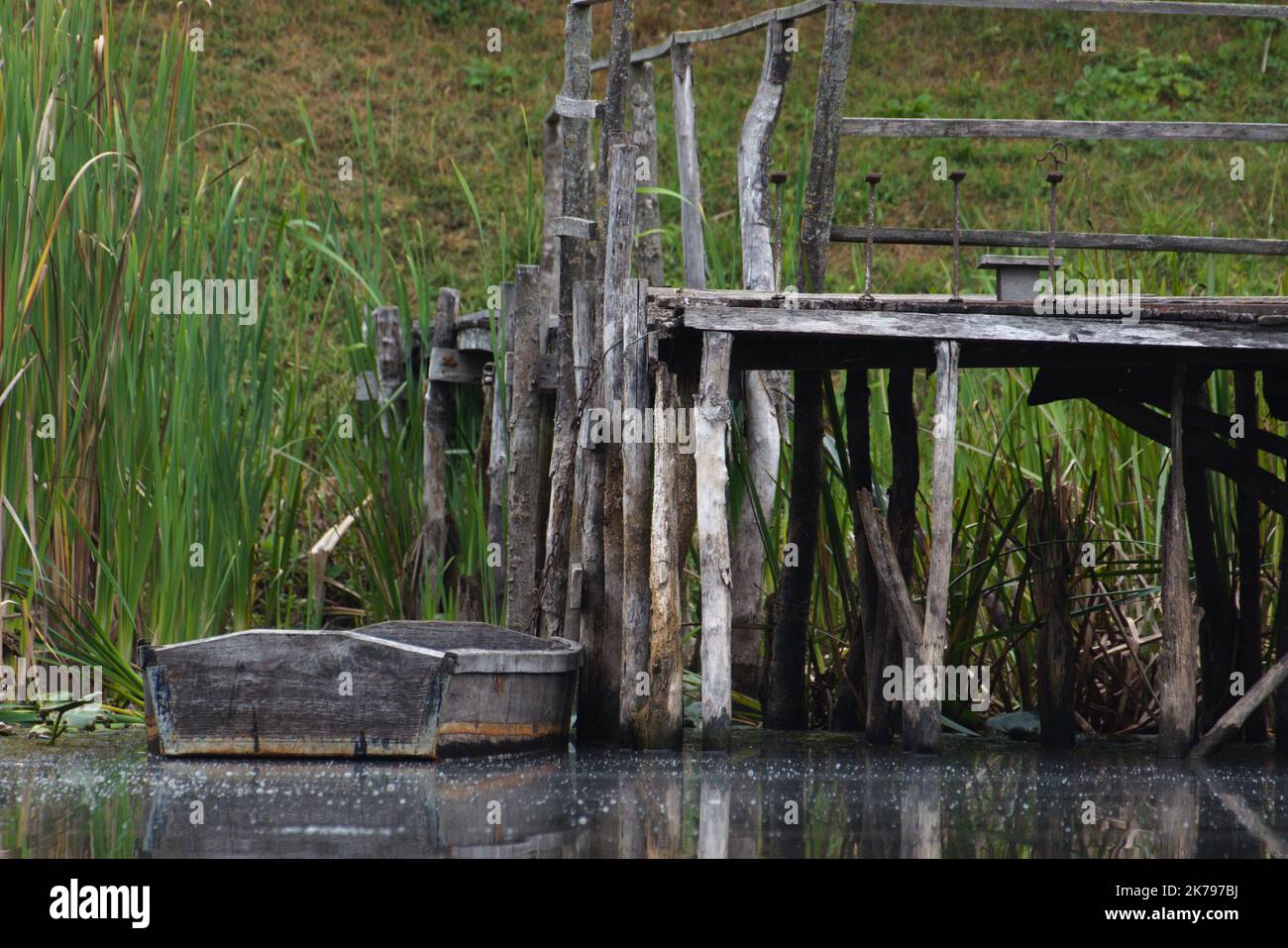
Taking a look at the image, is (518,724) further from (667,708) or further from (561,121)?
(561,121)

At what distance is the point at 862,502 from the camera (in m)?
8.03

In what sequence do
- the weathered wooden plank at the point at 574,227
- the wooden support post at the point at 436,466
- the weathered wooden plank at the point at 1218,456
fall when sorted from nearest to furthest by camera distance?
the weathered wooden plank at the point at 1218,456
the weathered wooden plank at the point at 574,227
the wooden support post at the point at 436,466

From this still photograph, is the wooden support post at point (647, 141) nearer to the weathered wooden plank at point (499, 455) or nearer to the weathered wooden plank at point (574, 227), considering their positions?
the weathered wooden plank at point (499, 455)

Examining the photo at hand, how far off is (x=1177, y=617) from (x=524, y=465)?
3.20m

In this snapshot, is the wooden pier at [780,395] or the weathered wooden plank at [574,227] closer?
the wooden pier at [780,395]

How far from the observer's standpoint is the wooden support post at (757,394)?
8.83 m

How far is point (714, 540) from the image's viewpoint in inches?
292

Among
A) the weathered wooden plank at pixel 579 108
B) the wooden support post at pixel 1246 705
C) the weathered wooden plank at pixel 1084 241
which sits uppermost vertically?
the weathered wooden plank at pixel 579 108

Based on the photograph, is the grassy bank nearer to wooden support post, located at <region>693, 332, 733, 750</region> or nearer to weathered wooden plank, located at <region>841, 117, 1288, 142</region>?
weathered wooden plank, located at <region>841, 117, 1288, 142</region>

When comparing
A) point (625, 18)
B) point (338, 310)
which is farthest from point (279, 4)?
point (625, 18)

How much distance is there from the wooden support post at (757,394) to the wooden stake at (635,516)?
1010 mm

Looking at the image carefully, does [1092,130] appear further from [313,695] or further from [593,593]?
[313,695]

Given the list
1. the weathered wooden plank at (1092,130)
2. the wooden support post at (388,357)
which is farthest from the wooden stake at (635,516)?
the wooden support post at (388,357)

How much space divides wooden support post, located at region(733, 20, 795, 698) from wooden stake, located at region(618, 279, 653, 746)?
1.01 m
